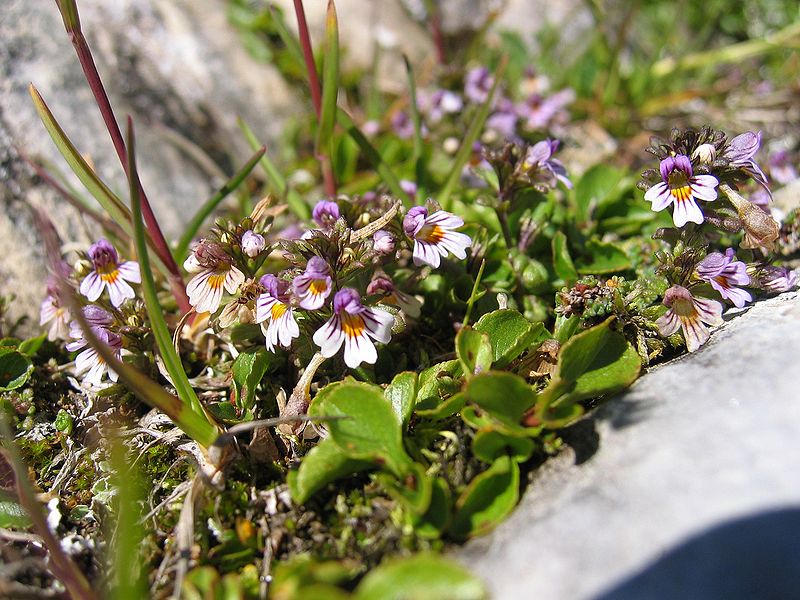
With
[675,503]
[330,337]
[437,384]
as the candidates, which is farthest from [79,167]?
[675,503]

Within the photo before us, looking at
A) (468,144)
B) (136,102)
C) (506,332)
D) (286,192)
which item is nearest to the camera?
(506,332)

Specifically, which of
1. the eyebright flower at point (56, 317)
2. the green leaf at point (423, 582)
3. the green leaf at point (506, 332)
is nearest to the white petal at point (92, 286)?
the eyebright flower at point (56, 317)

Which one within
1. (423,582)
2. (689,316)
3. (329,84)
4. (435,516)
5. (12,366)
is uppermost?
(329,84)

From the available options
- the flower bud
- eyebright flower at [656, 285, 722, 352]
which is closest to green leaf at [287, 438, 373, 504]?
eyebright flower at [656, 285, 722, 352]

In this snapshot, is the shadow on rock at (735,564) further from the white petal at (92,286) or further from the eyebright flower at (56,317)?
the eyebright flower at (56,317)

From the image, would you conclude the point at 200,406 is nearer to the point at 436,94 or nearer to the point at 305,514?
the point at 305,514

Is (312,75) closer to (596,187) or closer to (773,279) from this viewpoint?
(596,187)

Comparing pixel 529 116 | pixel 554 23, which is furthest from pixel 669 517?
pixel 554 23
